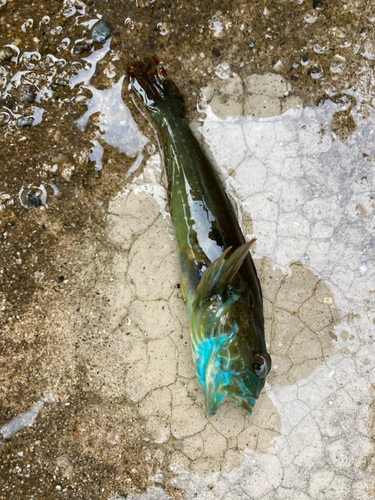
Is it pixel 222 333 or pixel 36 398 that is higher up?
pixel 222 333

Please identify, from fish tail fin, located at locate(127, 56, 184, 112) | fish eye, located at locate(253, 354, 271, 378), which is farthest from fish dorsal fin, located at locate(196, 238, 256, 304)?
fish tail fin, located at locate(127, 56, 184, 112)

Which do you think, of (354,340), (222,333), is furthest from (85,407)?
(354,340)

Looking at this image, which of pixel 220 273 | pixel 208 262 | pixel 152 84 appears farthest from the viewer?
pixel 152 84

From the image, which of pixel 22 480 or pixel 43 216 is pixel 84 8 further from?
pixel 22 480

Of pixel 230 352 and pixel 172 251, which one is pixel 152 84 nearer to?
pixel 172 251

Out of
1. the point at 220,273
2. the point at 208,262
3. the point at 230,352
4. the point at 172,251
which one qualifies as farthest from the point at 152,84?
the point at 230,352
